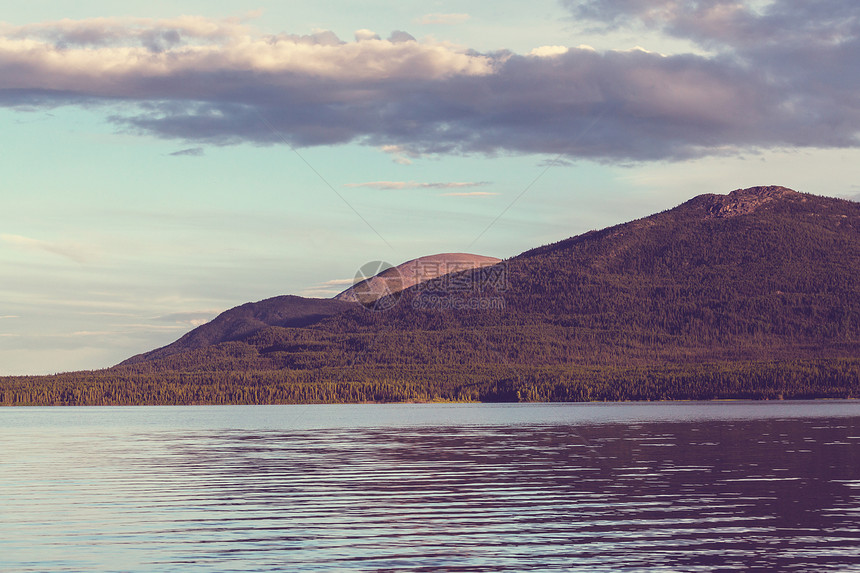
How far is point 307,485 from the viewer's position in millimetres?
55781

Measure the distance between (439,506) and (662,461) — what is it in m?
26.4

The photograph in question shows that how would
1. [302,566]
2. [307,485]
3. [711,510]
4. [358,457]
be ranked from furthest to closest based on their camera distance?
[358,457] < [307,485] < [711,510] < [302,566]

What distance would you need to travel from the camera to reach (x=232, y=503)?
159 ft

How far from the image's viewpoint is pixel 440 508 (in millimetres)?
45250

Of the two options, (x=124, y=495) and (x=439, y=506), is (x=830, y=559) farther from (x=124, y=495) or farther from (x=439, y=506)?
(x=124, y=495)

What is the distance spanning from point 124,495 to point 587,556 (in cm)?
2763

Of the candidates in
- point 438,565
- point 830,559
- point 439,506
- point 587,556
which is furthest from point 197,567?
point 830,559

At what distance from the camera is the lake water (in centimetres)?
3338

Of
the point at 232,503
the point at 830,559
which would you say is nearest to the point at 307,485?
the point at 232,503

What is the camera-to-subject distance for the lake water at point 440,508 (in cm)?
3338

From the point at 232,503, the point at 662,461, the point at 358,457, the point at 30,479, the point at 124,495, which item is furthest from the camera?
the point at 358,457

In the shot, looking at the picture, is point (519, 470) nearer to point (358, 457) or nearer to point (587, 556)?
point (358, 457)

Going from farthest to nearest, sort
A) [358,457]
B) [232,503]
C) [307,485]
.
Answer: [358,457] → [307,485] → [232,503]

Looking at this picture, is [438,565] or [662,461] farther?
[662,461]
